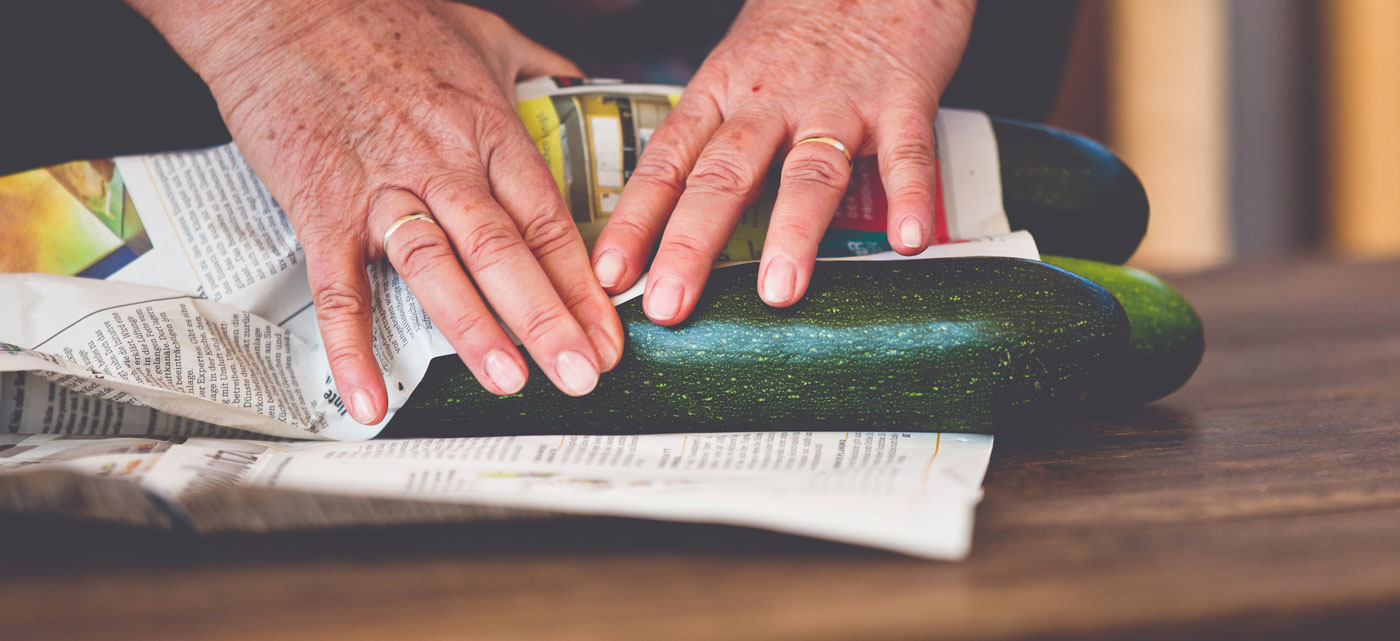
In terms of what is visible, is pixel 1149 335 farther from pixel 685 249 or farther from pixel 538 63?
pixel 538 63

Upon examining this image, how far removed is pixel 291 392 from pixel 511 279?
21 cm

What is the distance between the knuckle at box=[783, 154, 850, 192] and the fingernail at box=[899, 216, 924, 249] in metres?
0.06

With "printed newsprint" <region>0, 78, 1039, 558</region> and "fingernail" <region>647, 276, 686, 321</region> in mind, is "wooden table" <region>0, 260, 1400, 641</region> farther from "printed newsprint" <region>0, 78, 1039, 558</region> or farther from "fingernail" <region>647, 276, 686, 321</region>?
"fingernail" <region>647, 276, 686, 321</region>

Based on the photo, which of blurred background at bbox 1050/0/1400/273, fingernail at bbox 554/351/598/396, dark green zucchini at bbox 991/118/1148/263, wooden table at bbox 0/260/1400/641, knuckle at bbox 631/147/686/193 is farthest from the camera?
blurred background at bbox 1050/0/1400/273

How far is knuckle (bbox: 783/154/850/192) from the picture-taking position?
2.29 feet

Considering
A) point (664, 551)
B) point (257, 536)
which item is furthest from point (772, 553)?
point (257, 536)

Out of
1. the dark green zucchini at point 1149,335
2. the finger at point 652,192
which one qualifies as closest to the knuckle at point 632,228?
the finger at point 652,192

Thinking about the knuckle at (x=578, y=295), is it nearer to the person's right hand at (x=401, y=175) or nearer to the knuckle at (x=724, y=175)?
the person's right hand at (x=401, y=175)

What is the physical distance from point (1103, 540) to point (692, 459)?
0.25 metres

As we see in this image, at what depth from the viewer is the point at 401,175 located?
0.69m

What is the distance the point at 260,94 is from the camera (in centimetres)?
72

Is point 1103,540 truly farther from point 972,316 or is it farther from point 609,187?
point 609,187

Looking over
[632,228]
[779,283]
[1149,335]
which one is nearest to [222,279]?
[632,228]

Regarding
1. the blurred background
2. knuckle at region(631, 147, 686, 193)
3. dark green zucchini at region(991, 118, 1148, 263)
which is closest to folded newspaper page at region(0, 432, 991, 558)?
knuckle at region(631, 147, 686, 193)
